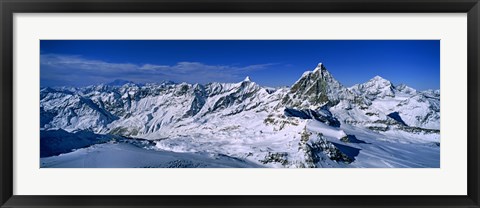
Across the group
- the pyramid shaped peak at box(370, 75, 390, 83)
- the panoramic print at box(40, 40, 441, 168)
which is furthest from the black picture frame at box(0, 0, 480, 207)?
the pyramid shaped peak at box(370, 75, 390, 83)

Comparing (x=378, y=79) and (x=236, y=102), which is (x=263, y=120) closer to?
(x=236, y=102)

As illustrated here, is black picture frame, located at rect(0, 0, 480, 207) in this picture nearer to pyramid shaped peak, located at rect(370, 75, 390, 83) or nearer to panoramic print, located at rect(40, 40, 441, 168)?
panoramic print, located at rect(40, 40, 441, 168)

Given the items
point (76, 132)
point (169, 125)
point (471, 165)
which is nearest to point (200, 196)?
point (169, 125)
